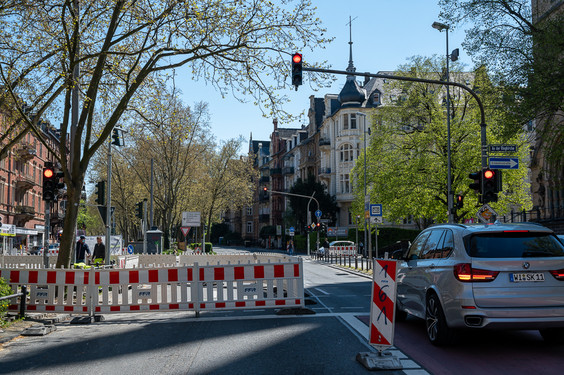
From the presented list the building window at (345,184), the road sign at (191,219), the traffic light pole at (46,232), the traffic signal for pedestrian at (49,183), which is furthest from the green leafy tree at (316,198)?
the traffic light pole at (46,232)

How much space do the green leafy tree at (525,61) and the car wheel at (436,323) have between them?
7800 mm

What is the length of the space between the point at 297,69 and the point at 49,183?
21.6ft

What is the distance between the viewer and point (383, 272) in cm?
714

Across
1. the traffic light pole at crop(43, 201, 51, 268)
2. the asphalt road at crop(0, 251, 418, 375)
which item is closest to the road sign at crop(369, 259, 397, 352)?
the asphalt road at crop(0, 251, 418, 375)

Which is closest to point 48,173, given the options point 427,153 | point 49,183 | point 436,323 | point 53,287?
point 49,183

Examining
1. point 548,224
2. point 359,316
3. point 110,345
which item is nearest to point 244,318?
point 359,316

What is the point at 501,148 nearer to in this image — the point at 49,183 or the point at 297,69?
the point at 297,69

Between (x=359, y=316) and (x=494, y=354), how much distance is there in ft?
13.7

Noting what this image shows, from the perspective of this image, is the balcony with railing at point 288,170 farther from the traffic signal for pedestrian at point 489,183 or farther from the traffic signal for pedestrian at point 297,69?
the traffic signal for pedestrian at point 297,69

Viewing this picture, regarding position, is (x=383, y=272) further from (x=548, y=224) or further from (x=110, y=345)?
(x=548, y=224)

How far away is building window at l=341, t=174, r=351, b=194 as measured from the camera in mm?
66312

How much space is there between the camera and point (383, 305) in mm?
7109

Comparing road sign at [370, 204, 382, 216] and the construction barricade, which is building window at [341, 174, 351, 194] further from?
the construction barricade

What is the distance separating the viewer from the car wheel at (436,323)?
7.79 m
